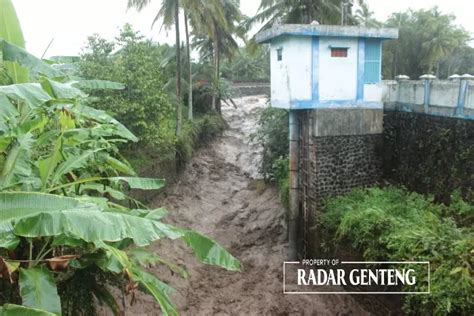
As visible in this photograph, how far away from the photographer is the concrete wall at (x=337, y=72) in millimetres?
9477

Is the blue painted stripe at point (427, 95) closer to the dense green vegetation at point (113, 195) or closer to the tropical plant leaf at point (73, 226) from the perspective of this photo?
the dense green vegetation at point (113, 195)

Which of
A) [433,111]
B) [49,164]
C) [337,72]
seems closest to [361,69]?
[337,72]

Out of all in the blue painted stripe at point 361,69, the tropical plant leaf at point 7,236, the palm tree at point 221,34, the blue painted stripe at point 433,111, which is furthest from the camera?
the palm tree at point 221,34

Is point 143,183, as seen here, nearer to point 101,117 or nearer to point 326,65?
point 101,117

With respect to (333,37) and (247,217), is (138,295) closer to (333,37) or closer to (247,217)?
(247,217)

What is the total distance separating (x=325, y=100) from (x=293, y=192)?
247 centimetres

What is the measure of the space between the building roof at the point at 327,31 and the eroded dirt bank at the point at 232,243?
5.27m

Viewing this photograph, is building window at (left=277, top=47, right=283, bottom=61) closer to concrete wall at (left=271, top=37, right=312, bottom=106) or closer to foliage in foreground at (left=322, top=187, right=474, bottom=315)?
concrete wall at (left=271, top=37, right=312, bottom=106)

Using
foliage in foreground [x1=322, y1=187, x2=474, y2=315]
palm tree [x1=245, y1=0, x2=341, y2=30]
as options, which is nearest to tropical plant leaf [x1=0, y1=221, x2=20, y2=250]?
foliage in foreground [x1=322, y1=187, x2=474, y2=315]

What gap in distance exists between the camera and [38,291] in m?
3.52

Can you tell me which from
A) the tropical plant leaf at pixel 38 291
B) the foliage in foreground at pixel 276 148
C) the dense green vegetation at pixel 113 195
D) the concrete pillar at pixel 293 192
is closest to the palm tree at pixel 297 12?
the dense green vegetation at pixel 113 195

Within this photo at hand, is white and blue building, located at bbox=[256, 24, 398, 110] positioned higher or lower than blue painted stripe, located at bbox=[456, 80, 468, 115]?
higher

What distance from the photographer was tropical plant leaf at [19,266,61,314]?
11.4 feet

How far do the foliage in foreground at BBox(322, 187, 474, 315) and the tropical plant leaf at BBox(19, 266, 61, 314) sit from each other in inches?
193
